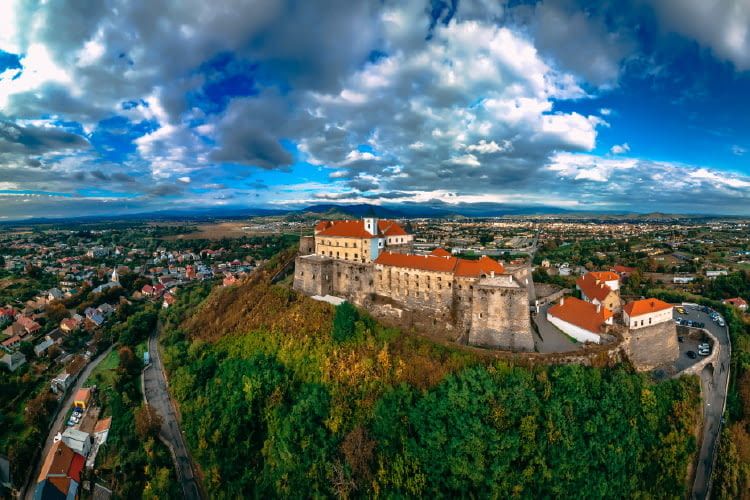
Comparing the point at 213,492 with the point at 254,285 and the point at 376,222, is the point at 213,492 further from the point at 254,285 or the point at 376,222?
the point at 376,222

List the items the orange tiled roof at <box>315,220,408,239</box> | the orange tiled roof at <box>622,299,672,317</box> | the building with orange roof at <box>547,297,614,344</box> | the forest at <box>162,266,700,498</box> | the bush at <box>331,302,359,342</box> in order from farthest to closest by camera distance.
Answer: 1. the orange tiled roof at <box>315,220,408,239</box>
2. the bush at <box>331,302,359,342</box>
3. the orange tiled roof at <box>622,299,672,317</box>
4. the building with orange roof at <box>547,297,614,344</box>
5. the forest at <box>162,266,700,498</box>

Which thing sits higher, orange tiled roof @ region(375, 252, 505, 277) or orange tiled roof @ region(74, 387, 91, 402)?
orange tiled roof @ region(375, 252, 505, 277)

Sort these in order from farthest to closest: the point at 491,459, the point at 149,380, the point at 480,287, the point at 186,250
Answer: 1. the point at 186,250
2. the point at 149,380
3. the point at 480,287
4. the point at 491,459

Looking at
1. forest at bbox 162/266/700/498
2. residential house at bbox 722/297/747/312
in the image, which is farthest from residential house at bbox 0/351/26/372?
residential house at bbox 722/297/747/312

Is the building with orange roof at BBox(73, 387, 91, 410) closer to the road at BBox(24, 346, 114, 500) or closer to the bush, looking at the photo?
the road at BBox(24, 346, 114, 500)

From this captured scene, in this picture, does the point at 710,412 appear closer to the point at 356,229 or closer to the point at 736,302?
the point at 736,302

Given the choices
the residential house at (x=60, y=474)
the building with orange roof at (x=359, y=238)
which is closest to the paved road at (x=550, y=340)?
the building with orange roof at (x=359, y=238)

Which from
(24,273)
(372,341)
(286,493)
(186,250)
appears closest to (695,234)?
(372,341)
